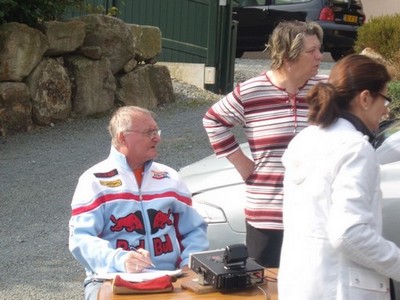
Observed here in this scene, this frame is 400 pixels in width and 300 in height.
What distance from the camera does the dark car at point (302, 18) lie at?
17453 mm

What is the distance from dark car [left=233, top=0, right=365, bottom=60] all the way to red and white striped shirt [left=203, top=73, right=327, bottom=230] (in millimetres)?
12964

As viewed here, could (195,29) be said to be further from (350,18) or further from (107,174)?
(107,174)

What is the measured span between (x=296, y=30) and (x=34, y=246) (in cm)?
333

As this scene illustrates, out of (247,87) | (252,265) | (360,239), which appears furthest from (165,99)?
(360,239)

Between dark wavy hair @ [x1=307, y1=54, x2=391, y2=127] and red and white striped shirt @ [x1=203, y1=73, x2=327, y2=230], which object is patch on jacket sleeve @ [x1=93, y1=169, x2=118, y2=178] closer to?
red and white striped shirt @ [x1=203, y1=73, x2=327, y2=230]

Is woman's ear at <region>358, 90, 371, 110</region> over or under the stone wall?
over

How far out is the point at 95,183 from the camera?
427 centimetres

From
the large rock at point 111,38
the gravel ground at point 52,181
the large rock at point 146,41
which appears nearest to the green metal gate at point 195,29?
the gravel ground at point 52,181

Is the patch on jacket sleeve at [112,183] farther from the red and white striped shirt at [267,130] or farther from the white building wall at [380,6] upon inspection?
the white building wall at [380,6]

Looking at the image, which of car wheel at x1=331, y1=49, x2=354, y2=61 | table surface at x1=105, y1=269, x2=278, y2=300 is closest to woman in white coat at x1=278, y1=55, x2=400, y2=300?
table surface at x1=105, y1=269, x2=278, y2=300

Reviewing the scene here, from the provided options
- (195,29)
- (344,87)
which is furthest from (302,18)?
(344,87)

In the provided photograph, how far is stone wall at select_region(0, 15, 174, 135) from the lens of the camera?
10.7 metres

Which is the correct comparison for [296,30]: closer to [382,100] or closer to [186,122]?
[382,100]

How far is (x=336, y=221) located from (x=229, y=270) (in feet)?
2.43
